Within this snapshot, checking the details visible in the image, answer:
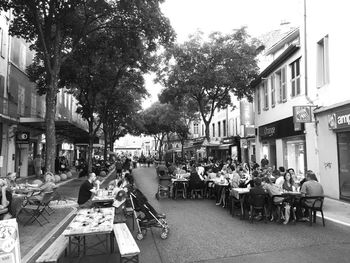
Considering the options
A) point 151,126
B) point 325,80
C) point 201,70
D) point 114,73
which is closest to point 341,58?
point 325,80

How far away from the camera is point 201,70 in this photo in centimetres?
2166

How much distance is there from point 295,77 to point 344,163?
6264mm

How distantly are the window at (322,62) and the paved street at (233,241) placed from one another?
25.8 ft

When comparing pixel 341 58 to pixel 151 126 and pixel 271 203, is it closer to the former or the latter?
pixel 271 203

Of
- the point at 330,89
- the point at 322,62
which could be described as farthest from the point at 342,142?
the point at 322,62

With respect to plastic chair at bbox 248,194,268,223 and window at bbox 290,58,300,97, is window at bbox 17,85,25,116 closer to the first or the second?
window at bbox 290,58,300,97

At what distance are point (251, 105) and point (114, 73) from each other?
35.8 ft

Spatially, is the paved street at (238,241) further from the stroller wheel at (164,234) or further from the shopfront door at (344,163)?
the shopfront door at (344,163)

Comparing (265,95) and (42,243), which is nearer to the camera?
(42,243)

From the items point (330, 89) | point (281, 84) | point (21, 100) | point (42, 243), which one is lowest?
point (42, 243)

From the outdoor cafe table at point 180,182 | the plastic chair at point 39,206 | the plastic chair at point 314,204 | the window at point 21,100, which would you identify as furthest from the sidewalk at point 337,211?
the window at point 21,100

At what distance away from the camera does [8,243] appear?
3.70m

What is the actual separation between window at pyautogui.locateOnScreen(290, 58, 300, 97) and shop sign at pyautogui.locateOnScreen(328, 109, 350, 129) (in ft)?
13.2

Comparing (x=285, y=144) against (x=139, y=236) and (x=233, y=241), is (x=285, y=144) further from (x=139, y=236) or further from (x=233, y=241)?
(x=139, y=236)
